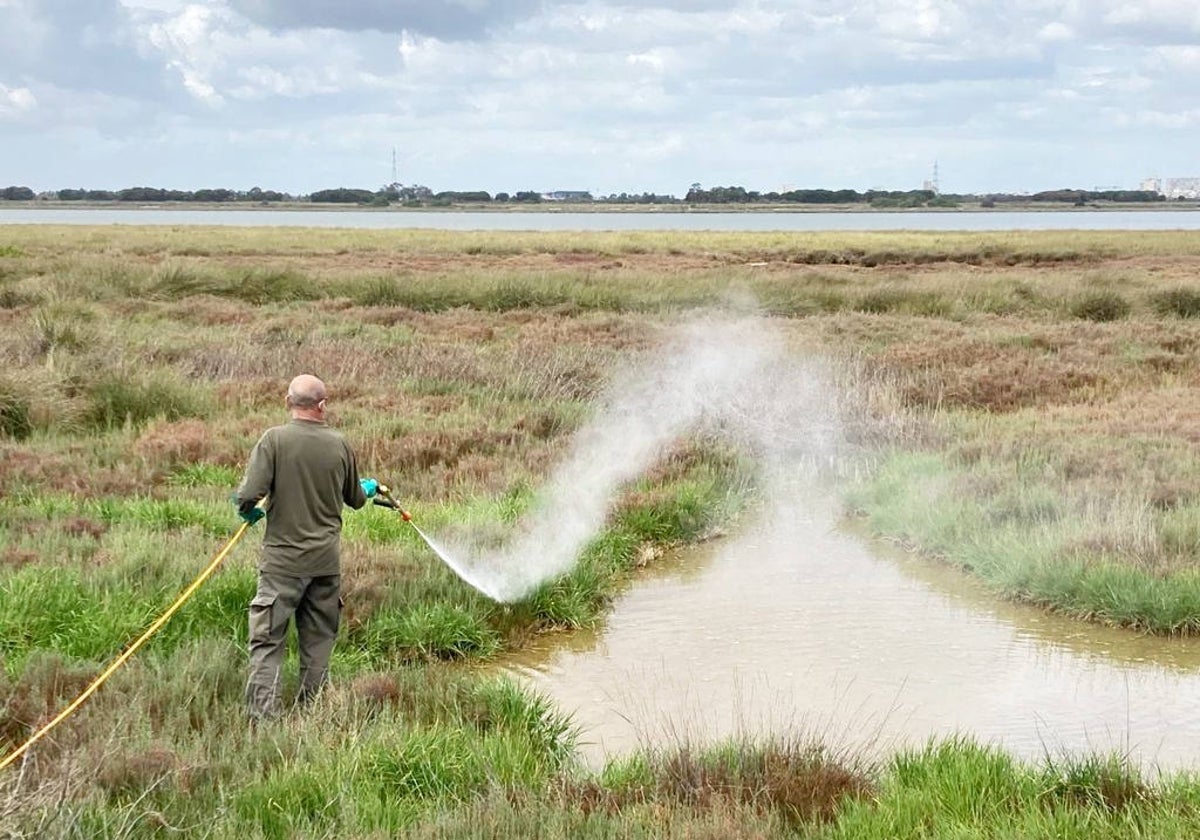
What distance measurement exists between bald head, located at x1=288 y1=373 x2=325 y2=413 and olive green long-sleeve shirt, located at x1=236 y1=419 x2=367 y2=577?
0.08 meters

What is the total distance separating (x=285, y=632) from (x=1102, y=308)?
85.3ft

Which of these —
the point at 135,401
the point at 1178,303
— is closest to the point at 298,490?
the point at 135,401

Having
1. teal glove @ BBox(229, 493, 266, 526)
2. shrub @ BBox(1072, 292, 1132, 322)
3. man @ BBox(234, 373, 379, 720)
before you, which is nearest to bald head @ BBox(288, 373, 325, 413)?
man @ BBox(234, 373, 379, 720)

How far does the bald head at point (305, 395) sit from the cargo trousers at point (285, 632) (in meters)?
0.99

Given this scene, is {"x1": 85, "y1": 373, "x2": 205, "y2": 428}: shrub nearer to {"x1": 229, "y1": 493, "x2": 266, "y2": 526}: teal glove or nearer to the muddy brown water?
the muddy brown water

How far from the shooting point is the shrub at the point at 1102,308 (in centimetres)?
2859

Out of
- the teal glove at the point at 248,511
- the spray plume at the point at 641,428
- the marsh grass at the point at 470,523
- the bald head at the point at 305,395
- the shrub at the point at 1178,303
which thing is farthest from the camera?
the shrub at the point at 1178,303

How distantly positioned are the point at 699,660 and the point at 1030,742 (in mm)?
2439

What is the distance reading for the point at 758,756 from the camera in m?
6.08

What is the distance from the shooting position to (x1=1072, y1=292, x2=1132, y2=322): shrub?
28.6 metres

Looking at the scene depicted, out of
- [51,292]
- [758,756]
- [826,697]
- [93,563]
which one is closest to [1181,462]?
[826,697]

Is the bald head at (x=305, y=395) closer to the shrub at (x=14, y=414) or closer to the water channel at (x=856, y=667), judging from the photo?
the water channel at (x=856, y=667)

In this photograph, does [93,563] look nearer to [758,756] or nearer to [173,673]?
[173,673]

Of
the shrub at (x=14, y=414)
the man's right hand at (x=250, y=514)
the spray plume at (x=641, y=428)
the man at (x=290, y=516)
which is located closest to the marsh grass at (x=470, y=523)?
the shrub at (x=14, y=414)
